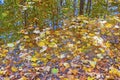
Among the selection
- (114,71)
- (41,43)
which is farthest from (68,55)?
(114,71)

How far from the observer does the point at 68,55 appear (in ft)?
14.6

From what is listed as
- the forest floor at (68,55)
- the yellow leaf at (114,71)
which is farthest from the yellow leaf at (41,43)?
the yellow leaf at (114,71)

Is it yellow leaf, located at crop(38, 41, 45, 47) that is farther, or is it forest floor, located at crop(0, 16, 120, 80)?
yellow leaf, located at crop(38, 41, 45, 47)

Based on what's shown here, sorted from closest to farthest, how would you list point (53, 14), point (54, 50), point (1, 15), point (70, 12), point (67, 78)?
1. point (67, 78)
2. point (54, 50)
3. point (1, 15)
4. point (53, 14)
5. point (70, 12)

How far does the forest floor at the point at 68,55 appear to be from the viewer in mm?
4004

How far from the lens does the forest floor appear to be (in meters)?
4.00

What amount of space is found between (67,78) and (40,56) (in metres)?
0.83

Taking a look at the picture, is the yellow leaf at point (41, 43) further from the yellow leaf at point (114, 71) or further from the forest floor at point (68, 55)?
the yellow leaf at point (114, 71)

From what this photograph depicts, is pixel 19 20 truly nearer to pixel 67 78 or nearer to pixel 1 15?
pixel 1 15

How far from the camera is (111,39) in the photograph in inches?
203

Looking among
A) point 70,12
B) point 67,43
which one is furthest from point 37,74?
point 70,12

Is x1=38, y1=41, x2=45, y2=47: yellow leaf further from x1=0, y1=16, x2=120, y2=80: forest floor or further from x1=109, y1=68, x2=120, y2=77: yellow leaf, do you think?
x1=109, y1=68, x2=120, y2=77: yellow leaf

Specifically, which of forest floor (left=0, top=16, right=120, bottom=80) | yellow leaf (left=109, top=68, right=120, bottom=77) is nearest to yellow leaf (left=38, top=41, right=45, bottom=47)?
forest floor (left=0, top=16, right=120, bottom=80)

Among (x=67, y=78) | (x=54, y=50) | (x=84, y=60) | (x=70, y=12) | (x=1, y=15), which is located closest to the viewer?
(x=67, y=78)
